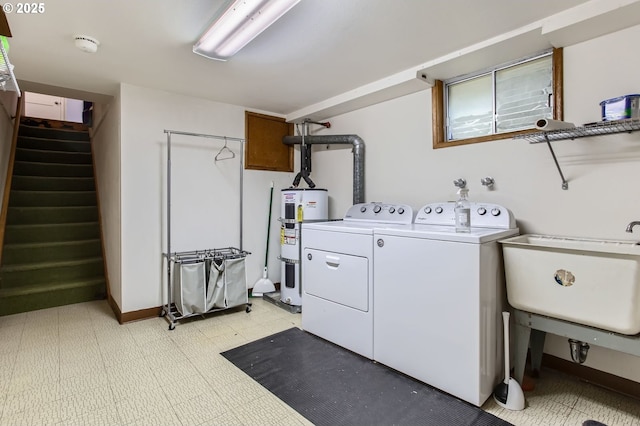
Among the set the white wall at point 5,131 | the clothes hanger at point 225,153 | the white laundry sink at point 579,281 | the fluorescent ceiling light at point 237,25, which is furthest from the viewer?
the white wall at point 5,131

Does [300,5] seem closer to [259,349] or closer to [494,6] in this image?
[494,6]

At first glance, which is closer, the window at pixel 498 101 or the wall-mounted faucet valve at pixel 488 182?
the window at pixel 498 101

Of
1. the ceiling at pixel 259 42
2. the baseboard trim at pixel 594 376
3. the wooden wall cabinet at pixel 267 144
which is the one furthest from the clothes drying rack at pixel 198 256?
the baseboard trim at pixel 594 376

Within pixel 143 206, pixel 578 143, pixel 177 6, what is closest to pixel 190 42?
pixel 177 6

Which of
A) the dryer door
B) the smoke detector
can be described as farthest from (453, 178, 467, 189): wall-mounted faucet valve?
the smoke detector

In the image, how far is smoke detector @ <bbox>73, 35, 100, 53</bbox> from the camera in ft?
6.89

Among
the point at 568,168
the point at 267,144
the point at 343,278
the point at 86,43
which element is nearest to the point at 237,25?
the point at 86,43

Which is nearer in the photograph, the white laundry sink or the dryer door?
the white laundry sink

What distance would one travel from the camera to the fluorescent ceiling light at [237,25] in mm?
1657

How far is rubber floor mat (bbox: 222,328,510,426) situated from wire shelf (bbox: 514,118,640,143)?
1.71 meters

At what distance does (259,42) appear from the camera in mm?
2172

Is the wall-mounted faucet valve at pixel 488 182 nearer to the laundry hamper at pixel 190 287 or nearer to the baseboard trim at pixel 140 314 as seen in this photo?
the laundry hamper at pixel 190 287

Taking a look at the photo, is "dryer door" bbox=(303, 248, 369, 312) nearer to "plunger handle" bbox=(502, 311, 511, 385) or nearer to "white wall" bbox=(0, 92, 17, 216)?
"plunger handle" bbox=(502, 311, 511, 385)

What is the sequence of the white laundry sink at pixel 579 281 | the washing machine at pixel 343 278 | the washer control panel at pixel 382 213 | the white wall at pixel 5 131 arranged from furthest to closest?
the white wall at pixel 5 131, the washer control panel at pixel 382 213, the washing machine at pixel 343 278, the white laundry sink at pixel 579 281
